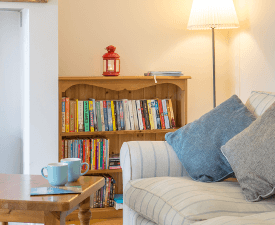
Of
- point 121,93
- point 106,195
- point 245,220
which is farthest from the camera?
point 121,93

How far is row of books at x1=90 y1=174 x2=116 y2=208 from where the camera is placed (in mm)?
2725

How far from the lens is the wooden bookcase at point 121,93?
2.64m

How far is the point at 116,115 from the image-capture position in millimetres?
2760

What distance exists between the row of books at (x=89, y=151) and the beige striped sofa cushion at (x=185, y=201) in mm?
984

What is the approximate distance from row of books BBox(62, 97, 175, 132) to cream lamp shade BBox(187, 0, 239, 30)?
0.64 m

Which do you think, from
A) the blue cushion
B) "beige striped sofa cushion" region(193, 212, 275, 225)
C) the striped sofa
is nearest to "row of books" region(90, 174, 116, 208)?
the striped sofa

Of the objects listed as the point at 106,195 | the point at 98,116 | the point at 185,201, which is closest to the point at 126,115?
the point at 98,116

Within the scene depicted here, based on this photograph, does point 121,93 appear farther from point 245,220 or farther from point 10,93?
point 245,220

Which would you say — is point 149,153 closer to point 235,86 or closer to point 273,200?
point 273,200

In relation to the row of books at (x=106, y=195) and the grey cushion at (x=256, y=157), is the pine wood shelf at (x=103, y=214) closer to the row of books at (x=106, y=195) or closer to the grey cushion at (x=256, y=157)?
the row of books at (x=106, y=195)

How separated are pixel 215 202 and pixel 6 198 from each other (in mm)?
727

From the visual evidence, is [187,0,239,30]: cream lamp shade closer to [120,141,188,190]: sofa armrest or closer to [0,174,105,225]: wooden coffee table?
[120,141,188,190]: sofa armrest

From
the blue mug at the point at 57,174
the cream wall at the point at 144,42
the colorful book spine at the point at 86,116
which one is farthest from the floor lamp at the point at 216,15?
the blue mug at the point at 57,174

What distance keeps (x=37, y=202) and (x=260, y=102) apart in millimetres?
1219
